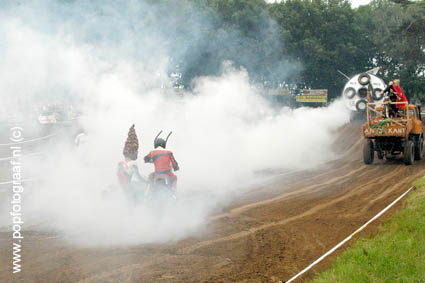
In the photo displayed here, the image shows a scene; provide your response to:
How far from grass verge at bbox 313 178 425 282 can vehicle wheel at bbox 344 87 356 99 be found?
1942 centimetres

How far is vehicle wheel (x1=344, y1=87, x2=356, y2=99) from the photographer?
26.5 meters

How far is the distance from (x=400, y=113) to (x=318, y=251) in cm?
1186

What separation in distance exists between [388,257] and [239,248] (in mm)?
2278

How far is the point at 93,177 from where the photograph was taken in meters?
12.3

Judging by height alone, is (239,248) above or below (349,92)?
below

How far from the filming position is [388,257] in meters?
6.16

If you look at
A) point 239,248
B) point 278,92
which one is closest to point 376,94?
point 278,92

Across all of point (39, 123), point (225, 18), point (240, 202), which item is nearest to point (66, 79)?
point (240, 202)

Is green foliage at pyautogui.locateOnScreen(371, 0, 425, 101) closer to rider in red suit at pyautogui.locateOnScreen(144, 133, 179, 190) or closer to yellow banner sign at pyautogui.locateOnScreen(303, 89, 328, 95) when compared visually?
yellow banner sign at pyautogui.locateOnScreen(303, 89, 328, 95)

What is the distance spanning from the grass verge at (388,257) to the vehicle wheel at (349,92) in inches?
764

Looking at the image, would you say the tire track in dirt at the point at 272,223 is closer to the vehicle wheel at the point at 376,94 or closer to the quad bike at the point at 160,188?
the quad bike at the point at 160,188

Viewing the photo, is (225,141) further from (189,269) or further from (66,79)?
(189,269)

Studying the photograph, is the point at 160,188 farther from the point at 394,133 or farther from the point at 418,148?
the point at 418,148

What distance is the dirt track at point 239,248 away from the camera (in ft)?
20.3
